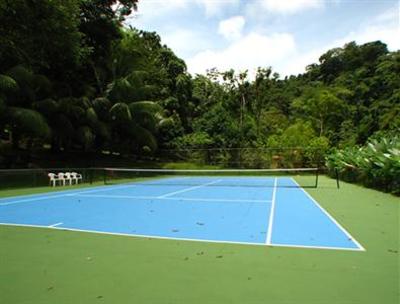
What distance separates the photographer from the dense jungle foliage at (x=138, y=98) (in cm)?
1733

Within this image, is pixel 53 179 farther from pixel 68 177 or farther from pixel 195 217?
pixel 195 217

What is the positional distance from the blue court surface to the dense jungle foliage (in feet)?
14.6

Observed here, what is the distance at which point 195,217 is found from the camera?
7.96m

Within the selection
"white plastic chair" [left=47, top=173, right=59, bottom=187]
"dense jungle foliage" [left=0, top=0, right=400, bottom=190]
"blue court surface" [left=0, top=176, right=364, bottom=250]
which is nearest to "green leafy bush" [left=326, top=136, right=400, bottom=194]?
"dense jungle foliage" [left=0, top=0, right=400, bottom=190]

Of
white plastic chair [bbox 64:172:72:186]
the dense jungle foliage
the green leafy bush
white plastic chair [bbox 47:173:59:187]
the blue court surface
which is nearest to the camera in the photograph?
the blue court surface

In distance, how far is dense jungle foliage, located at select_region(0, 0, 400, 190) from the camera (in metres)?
17.3

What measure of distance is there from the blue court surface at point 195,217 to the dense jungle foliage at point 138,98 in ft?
14.6

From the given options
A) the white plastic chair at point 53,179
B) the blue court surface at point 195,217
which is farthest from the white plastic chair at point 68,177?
the blue court surface at point 195,217

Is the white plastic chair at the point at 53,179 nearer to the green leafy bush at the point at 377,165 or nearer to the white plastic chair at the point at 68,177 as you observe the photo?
the white plastic chair at the point at 68,177

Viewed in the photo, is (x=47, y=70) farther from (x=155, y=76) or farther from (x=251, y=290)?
(x=251, y=290)

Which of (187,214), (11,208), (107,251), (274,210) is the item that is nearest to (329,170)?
(274,210)

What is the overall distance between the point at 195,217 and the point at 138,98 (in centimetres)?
1802

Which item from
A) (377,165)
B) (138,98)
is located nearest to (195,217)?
(377,165)

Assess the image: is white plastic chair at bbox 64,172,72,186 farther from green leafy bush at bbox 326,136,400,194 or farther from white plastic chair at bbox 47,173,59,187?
green leafy bush at bbox 326,136,400,194
